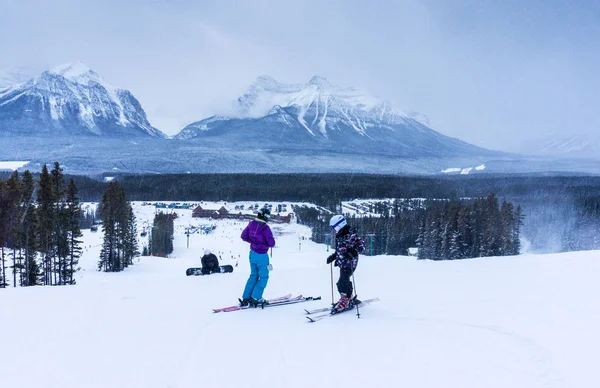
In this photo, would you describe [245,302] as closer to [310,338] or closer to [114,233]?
[310,338]

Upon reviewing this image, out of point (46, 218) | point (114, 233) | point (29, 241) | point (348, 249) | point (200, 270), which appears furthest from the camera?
point (114, 233)

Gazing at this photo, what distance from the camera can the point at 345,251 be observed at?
25.0ft

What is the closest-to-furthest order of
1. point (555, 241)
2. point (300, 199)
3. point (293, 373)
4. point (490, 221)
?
point (293, 373), point (490, 221), point (555, 241), point (300, 199)

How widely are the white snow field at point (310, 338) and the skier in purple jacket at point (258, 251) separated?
0.44 metres

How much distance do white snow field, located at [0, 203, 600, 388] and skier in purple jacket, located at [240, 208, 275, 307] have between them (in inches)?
17.4

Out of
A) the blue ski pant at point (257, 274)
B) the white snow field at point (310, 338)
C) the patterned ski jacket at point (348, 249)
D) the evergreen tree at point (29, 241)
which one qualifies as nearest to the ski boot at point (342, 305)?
the white snow field at point (310, 338)

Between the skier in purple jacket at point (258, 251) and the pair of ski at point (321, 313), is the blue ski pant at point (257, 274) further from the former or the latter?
the pair of ski at point (321, 313)

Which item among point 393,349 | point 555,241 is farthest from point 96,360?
point 555,241

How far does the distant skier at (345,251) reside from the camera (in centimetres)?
759

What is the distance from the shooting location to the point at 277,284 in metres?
11.9

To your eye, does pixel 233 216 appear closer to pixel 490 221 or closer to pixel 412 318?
pixel 490 221

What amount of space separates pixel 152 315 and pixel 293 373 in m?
3.96

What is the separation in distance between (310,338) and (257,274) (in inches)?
98.2

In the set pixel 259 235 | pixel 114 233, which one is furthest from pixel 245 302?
pixel 114 233
